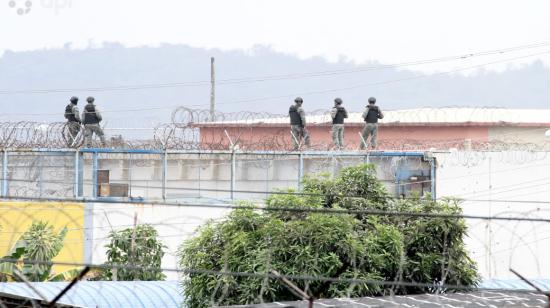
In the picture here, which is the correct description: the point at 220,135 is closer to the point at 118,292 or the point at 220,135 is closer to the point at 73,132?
the point at 73,132

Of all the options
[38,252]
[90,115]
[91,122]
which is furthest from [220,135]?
[38,252]

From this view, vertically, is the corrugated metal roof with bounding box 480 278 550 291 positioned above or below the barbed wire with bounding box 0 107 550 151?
below

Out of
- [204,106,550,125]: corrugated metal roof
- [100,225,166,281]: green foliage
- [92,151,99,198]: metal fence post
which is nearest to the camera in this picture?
[100,225,166,281]: green foliage

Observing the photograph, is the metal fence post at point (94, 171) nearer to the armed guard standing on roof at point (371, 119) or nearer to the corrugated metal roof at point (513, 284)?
the armed guard standing on roof at point (371, 119)

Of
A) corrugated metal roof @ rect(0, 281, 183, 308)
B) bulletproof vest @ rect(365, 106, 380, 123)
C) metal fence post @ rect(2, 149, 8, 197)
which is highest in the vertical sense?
bulletproof vest @ rect(365, 106, 380, 123)

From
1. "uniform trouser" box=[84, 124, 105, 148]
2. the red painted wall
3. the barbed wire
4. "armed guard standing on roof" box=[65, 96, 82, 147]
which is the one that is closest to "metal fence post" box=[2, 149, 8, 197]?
the barbed wire

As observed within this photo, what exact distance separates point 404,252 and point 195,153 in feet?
27.4

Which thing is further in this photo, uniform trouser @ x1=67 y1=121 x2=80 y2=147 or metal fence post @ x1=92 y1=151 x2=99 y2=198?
metal fence post @ x1=92 y1=151 x2=99 y2=198

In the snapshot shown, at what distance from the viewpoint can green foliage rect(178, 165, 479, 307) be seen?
12.8 m

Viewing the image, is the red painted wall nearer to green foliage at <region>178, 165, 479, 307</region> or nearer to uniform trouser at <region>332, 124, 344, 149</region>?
uniform trouser at <region>332, 124, 344, 149</region>

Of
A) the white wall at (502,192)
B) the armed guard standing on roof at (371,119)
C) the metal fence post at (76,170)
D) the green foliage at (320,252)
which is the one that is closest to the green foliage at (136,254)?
the green foliage at (320,252)

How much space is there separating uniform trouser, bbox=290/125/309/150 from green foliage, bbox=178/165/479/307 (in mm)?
6854

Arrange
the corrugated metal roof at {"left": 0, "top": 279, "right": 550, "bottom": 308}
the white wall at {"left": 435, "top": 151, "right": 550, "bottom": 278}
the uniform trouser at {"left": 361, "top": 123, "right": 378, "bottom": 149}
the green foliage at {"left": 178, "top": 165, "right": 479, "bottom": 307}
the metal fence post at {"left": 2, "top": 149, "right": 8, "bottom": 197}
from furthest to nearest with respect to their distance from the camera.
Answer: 1. the white wall at {"left": 435, "top": 151, "right": 550, "bottom": 278}
2. the uniform trouser at {"left": 361, "top": 123, "right": 378, "bottom": 149}
3. the metal fence post at {"left": 2, "top": 149, "right": 8, "bottom": 197}
4. the corrugated metal roof at {"left": 0, "top": 279, "right": 550, "bottom": 308}
5. the green foliage at {"left": 178, "top": 165, "right": 479, "bottom": 307}

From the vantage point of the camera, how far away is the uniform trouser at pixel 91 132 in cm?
2008
